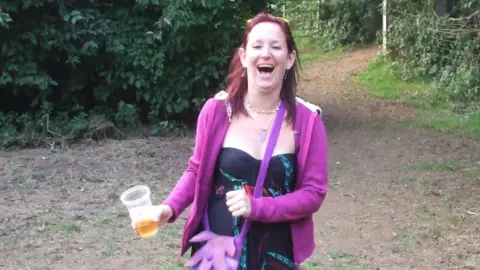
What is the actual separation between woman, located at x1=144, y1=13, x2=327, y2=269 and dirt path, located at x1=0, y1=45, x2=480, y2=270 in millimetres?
2692

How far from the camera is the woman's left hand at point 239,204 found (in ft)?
7.83

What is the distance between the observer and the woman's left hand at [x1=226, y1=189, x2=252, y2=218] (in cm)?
239

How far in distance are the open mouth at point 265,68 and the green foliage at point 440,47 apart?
9488mm

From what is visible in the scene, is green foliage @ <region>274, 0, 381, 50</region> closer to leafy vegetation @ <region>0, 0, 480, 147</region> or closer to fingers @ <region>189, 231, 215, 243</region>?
leafy vegetation @ <region>0, 0, 480, 147</region>

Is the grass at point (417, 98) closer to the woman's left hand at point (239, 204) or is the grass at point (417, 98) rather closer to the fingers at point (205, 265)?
the fingers at point (205, 265)

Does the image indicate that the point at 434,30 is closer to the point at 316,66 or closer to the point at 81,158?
the point at 316,66

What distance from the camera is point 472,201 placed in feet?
22.7

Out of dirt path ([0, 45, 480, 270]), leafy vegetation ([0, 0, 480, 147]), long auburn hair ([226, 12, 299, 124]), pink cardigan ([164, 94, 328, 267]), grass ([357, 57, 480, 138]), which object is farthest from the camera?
grass ([357, 57, 480, 138])

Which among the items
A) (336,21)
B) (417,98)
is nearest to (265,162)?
(417,98)

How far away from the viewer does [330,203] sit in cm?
694

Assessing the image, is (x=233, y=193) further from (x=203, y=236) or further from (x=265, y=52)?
(x=265, y=52)

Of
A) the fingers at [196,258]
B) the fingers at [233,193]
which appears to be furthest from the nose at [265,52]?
the fingers at [196,258]

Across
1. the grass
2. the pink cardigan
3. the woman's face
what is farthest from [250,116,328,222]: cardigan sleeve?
the grass

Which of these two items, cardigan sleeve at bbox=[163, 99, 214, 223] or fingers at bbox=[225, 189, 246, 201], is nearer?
fingers at bbox=[225, 189, 246, 201]
